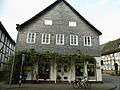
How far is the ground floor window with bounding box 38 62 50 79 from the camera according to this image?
14916mm

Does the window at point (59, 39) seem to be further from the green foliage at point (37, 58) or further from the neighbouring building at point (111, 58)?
the neighbouring building at point (111, 58)

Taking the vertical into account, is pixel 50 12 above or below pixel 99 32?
above

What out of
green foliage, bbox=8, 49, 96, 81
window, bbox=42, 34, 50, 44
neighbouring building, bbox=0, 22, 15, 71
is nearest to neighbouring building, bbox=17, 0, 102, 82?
window, bbox=42, 34, 50, 44

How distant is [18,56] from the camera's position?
14031mm

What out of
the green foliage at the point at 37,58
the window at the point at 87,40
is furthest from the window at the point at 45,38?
the window at the point at 87,40

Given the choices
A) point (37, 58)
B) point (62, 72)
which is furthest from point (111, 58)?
point (37, 58)

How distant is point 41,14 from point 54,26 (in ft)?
8.88

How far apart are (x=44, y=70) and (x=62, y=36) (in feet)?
17.9

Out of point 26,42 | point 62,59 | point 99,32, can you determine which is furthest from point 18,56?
point 99,32

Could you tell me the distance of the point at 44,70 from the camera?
15109 millimetres

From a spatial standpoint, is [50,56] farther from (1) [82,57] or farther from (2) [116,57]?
(2) [116,57]

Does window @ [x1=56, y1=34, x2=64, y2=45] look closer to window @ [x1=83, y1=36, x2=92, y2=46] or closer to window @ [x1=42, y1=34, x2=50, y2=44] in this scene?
window @ [x1=42, y1=34, x2=50, y2=44]

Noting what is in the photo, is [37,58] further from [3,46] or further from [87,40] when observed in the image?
[3,46]

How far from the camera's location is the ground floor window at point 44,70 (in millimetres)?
14916
